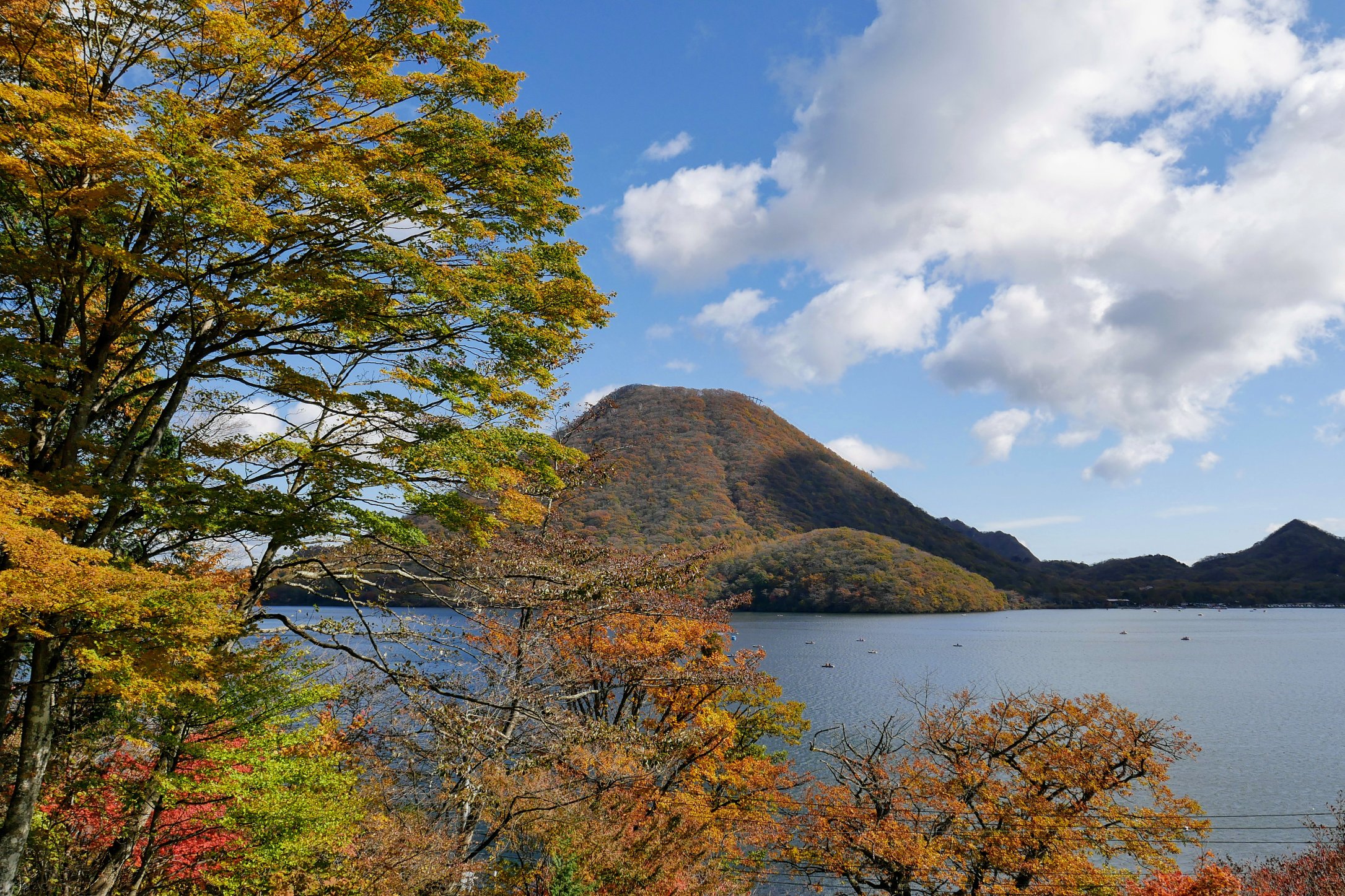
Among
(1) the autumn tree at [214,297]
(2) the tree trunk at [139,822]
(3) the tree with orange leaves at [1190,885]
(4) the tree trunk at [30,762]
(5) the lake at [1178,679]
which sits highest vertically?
(1) the autumn tree at [214,297]

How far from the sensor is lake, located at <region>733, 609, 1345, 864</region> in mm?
25000

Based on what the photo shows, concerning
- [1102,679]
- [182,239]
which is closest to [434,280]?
[182,239]

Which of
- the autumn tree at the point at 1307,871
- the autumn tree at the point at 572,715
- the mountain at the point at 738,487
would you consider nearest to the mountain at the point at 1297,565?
the mountain at the point at 738,487

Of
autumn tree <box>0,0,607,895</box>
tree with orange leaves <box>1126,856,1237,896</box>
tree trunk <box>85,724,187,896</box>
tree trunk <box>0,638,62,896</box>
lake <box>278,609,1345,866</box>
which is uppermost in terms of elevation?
autumn tree <box>0,0,607,895</box>

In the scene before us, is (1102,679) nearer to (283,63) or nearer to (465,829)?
(465,829)

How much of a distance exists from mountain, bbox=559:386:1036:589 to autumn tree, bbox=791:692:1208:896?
70168mm

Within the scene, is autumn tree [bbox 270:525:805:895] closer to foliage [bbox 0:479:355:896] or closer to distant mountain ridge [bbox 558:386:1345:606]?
foliage [bbox 0:479:355:896]

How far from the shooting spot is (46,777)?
33.6ft

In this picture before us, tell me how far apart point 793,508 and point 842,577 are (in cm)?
3741

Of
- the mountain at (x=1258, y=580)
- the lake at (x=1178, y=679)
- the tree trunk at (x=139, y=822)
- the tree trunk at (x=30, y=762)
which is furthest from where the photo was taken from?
the mountain at (x=1258, y=580)

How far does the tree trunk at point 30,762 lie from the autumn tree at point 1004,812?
14.3 m

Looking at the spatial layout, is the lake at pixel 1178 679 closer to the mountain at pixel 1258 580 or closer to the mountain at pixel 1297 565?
the mountain at pixel 1258 580

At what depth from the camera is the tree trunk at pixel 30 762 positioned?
6449 millimetres

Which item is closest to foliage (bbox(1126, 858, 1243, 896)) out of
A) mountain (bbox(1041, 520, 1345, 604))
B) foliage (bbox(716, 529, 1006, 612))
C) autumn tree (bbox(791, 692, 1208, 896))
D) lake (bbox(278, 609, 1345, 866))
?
autumn tree (bbox(791, 692, 1208, 896))
